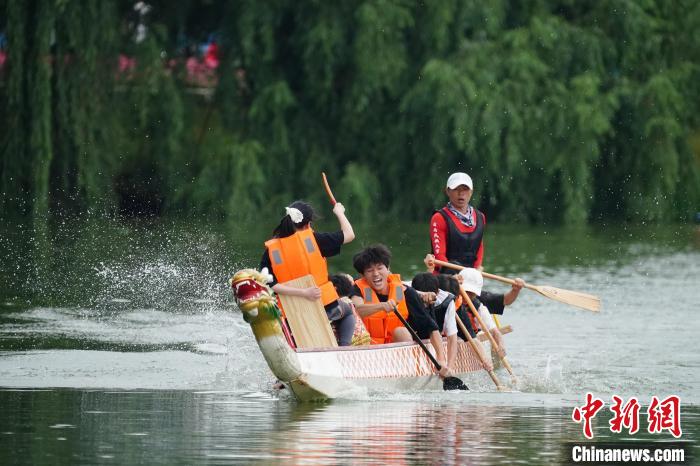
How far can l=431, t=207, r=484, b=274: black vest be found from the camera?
13.6 meters

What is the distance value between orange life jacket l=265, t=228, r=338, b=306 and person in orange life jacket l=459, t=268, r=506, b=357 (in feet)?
4.67

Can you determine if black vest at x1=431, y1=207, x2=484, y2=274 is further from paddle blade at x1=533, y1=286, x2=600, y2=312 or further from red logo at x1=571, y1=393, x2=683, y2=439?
red logo at x1=571, y1=393, x2=683, y2=439

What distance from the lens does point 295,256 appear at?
1216 centimetres

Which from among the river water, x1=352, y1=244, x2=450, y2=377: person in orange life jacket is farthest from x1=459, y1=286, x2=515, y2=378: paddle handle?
x1=352, y1=244, x2=450, y2=377: person in orange life jacket

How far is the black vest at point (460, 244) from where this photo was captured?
1360 cm

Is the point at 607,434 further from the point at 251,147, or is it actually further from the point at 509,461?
the point at 251,147

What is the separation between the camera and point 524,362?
589 inches

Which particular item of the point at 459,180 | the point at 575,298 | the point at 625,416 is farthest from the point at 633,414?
the point at 575,298

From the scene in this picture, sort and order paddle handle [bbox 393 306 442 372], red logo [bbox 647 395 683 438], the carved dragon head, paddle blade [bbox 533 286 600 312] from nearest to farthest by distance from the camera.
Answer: red logo [bbox 647 395 683 438]
the carved dragon head
paddle handle [bbox 393 306 442 372]
paddle blade [bbox 533 286 600 312]

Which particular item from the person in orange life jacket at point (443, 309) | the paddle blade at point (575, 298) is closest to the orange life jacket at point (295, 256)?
the person in orange life jacket at point (443, 309)

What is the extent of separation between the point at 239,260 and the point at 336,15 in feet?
32.3

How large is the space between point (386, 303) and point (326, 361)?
970 millimetres

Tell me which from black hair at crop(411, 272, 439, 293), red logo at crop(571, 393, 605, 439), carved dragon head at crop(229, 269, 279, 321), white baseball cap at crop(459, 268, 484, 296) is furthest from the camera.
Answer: white baseball cap at crop(459, 268, 484, 296)

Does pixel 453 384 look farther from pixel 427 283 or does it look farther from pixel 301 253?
pixel 301 253
